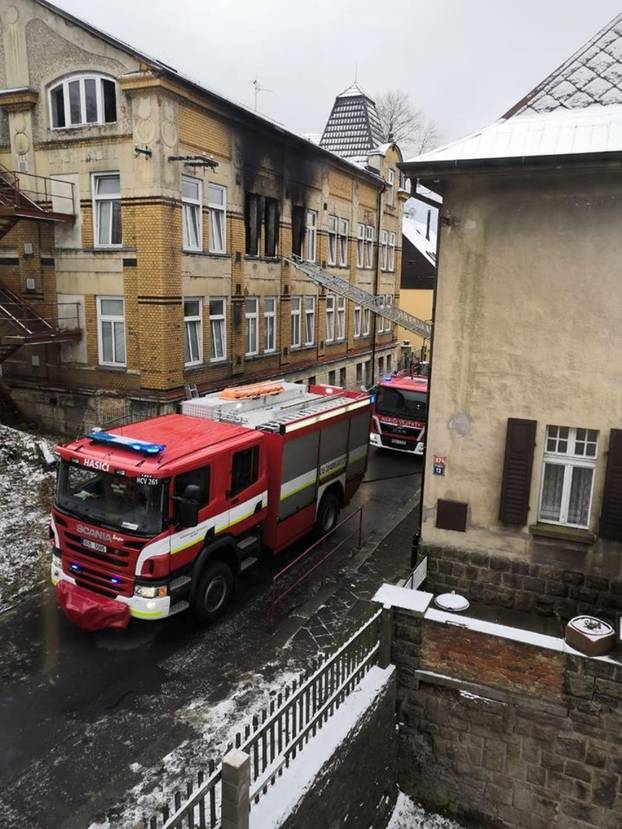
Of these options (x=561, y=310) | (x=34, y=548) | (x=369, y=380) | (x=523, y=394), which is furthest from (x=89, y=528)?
(x=369, y=380)

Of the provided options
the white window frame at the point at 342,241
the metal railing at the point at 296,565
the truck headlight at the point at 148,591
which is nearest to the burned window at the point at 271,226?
the white window frame at the point at 342,241

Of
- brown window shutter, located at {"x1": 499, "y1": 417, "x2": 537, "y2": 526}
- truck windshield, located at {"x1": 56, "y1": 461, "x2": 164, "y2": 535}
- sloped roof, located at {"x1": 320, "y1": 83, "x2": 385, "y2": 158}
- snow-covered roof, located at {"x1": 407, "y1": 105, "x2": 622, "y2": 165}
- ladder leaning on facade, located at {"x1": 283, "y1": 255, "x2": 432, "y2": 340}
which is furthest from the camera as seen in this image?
sloped roof, located at {"x1": 320, "y1": 83, "x2": 385, "y2": 158}

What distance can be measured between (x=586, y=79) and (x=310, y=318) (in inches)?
683

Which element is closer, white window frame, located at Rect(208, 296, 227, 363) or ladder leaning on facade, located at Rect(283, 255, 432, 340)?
white window frame, located at Rect(208, 296, 227, 363)

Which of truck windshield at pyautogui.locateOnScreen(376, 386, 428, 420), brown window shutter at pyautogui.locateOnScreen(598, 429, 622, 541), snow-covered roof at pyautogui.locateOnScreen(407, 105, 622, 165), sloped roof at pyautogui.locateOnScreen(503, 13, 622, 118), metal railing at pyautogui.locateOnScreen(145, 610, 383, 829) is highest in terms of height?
sloped roof at pyautogui.locateOnScreen(503, 13, 622, 118)

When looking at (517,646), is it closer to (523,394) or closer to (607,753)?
(607,753)

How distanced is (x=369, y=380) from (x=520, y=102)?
23.4 m

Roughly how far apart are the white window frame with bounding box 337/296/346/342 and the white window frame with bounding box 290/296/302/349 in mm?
4124

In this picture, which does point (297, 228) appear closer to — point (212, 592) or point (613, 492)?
point (212, 592)

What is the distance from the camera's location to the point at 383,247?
109ft

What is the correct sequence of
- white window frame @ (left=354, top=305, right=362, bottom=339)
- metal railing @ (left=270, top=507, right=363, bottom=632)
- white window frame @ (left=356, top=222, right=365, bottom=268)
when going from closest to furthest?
metal railing @ (left=270, top=507, right=363, bottom=632)
white window frame @ (left=356, top=222, right=365, bottom=268)
white window frame @ (left=354, top=305, right=362, bottom=339)

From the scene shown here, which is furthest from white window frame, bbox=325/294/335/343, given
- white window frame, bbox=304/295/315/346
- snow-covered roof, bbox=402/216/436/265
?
snow-covered roof, bbox=402/216/436/265

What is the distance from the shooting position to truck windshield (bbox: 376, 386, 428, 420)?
1889cm

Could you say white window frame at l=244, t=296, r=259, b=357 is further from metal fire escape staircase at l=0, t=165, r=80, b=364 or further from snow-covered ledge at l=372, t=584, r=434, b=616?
snow-covered ledge at l=372, t=584, r=434, b=616
